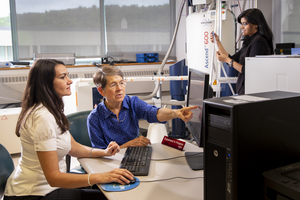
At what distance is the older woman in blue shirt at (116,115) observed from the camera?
150 centimetres

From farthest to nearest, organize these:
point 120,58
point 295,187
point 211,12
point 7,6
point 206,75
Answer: point 120,58
point 7,6
point 211,12
point 206,75
point 295,187

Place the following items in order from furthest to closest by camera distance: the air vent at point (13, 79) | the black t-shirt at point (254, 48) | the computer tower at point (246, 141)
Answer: the air vent at point (13, 79), the black t-shirt at point (254, 48), the computer tower at point (246, 141)

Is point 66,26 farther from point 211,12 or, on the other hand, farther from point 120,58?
point 211,12

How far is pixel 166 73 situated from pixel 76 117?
3304 mm

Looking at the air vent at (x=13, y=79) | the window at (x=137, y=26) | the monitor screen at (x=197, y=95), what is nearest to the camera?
the monitor screen at (x=197, y=95)

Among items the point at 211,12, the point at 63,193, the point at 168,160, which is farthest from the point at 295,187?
the point at 211,12

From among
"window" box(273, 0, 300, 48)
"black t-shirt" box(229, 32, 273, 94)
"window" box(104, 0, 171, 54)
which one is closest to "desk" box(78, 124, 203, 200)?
"black t-shirt" box(229, 32, 273, 94)

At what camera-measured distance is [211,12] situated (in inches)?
118

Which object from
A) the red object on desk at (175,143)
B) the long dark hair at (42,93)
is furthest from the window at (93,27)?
the red object on desk at (175,143)

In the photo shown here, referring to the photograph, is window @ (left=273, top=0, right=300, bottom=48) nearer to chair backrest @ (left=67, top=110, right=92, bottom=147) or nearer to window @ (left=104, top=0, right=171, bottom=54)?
window @ (left=104, top=0, right=171, bottom=54)

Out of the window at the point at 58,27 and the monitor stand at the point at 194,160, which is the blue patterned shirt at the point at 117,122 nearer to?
the monitor stand at the point at 194,160

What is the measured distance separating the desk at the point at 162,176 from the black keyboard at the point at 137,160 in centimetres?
2

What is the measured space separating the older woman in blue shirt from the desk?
138mm

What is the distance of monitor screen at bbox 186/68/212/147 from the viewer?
1.07m
